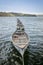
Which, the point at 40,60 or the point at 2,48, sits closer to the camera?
the point at 40,60

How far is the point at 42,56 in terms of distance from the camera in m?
23.4

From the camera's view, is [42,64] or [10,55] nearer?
[42,64]

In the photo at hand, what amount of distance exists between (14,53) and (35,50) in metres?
2.90

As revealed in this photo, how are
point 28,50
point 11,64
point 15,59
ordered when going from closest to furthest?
point 11,64
point 15,59
point 28,50

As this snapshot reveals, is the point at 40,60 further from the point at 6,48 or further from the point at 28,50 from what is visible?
the point at 6,48

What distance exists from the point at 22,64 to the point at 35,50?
5.14 meters

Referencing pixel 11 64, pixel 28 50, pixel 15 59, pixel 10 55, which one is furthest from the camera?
pixel 28 50

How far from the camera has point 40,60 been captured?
21.9 m

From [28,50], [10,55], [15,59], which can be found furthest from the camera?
[28,50]

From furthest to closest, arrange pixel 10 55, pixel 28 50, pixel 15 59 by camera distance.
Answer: pixel 28 50, pixel 10 55, pixel 15 59

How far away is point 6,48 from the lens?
1069 inches

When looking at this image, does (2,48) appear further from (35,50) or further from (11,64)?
(11,64)

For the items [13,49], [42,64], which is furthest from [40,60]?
[13,49]

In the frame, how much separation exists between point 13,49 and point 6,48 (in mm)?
1389
